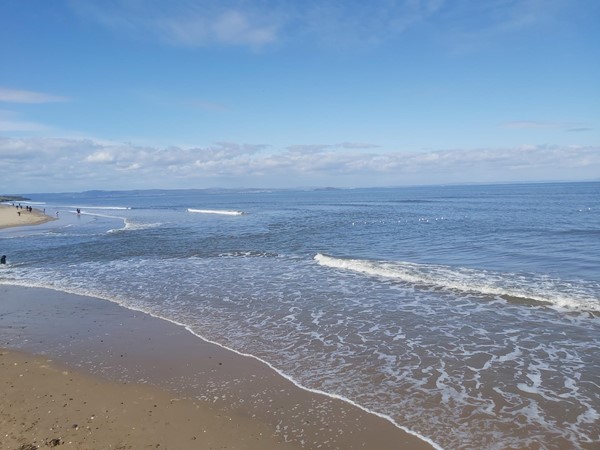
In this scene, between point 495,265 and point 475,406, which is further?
point 495,265

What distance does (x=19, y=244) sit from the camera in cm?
3312

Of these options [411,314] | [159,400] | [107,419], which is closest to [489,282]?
[411,314]

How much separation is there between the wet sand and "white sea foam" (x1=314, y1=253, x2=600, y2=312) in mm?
9666

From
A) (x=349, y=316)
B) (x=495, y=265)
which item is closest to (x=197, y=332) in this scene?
(x=349, y=316)

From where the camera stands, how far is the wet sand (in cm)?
652

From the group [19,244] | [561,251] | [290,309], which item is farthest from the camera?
[19,244]

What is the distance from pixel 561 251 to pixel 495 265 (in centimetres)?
602

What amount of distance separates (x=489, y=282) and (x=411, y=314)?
5489 millimetres

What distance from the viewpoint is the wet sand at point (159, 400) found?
6.52 metres

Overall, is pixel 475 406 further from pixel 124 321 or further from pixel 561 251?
pixel 561 251

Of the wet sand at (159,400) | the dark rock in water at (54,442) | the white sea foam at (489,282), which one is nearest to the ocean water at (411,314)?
the white sea foam at (489,282)

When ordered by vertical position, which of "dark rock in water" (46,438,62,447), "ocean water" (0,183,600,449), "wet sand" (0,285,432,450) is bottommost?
"ocean water" (0,183,600,449)

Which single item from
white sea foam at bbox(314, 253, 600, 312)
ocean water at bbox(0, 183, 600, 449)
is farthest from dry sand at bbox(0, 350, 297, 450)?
white sea foam at bbox(314, 253, 600, 312)

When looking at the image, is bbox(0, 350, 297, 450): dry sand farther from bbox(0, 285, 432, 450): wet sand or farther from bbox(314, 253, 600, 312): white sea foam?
bbox(314, 253, 600, 312): white sea foam
